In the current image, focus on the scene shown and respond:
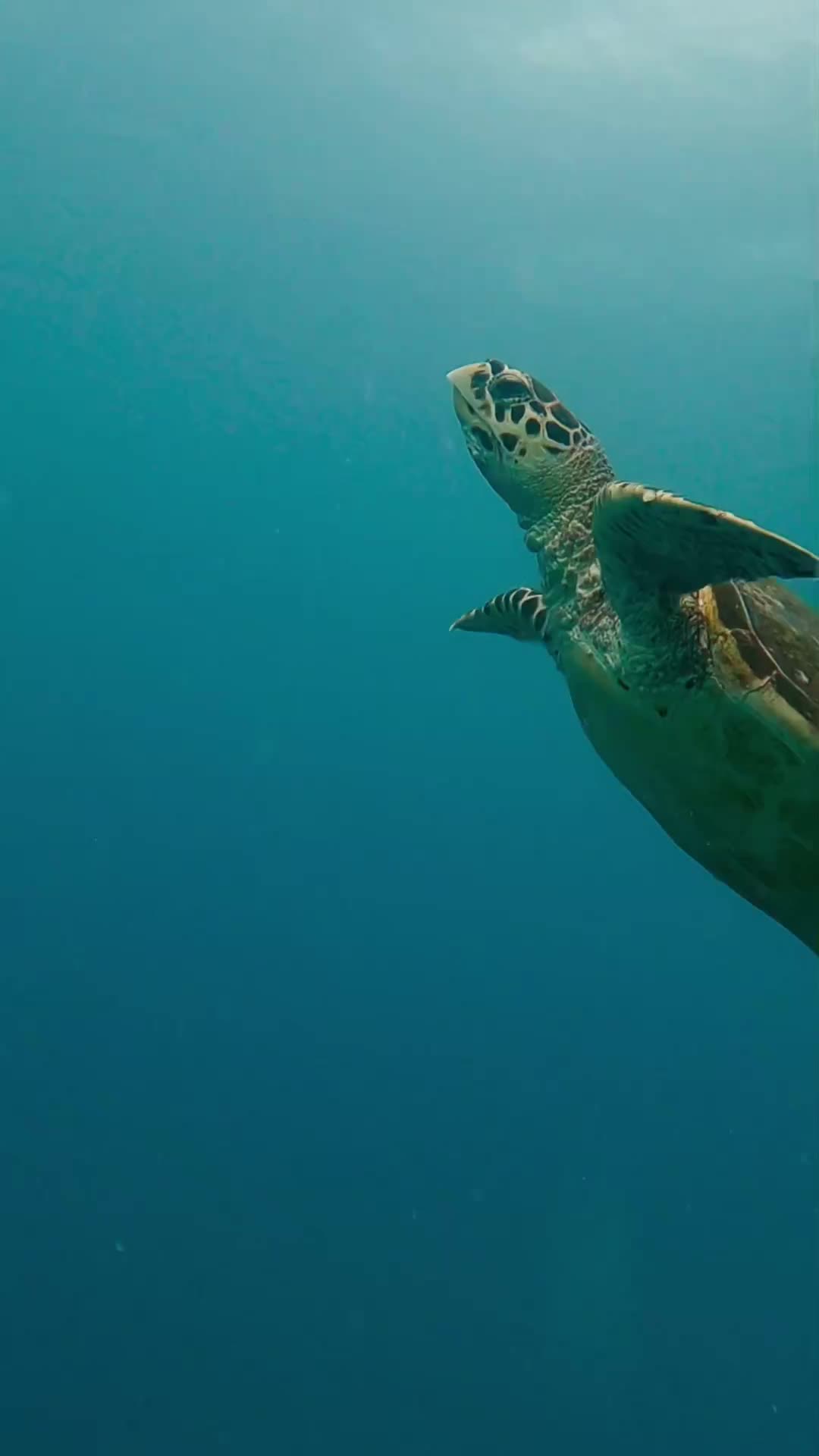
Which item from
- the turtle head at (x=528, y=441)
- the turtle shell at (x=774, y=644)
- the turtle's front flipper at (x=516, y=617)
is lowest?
the turtle shell at (x=774, y=644)

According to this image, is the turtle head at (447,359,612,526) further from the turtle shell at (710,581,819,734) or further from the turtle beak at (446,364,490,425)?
the turtle shell at (710,581,819,734)

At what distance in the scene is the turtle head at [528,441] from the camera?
247cm

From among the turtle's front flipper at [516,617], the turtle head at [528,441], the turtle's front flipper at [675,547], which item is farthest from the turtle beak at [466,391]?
the turtle's front flipper at [675,547]

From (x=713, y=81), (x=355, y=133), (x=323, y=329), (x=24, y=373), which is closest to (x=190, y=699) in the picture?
(x=24, y=373)

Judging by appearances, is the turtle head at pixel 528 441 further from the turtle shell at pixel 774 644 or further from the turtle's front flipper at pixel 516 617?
the turtle shell at pixel 774 644

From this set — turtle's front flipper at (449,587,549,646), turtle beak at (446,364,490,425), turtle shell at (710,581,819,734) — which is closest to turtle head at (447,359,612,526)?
turtle beak at (446,364,490,425)

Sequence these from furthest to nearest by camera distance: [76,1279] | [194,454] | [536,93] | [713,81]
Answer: [194,454] → [536,93] → [713,81] → [76,1279]

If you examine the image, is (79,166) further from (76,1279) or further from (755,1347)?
(755,1347)

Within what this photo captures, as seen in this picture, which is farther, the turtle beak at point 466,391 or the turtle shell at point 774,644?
the turtle beak at point 466,391

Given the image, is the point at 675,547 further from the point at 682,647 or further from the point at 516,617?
the point at 516,617

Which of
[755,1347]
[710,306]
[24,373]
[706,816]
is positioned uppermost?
[24,373]

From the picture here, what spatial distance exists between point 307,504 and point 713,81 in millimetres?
7020

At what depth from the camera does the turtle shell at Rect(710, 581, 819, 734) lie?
190cm

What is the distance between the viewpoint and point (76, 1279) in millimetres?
6480
